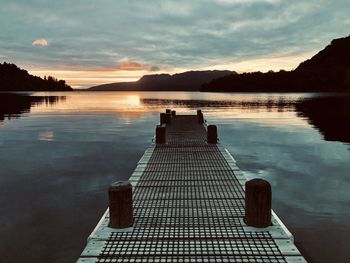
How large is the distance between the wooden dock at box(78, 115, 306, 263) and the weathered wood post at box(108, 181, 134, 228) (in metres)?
0.22

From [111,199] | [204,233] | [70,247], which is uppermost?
[111,199]

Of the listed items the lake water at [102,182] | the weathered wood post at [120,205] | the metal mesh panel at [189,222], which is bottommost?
the lake water at [102,182]

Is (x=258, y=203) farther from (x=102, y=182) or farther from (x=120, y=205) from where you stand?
(x=102, y=182)

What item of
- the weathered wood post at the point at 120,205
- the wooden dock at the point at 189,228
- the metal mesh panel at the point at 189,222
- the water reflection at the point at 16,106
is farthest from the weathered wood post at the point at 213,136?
the water reflection at the point at 16,106

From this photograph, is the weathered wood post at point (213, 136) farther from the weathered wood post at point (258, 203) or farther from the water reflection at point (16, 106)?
the water reflection at point (16, 106)

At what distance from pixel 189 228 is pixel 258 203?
2048 mm

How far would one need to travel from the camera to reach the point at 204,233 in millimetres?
8617

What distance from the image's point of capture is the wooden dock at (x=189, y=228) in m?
7.52

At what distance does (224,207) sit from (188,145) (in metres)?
11.6

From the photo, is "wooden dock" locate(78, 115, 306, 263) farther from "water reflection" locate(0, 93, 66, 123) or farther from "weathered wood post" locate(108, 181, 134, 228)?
"water reflection" locate(0, 93, 66, 123)

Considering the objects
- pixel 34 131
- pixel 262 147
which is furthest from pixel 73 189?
pixel 34 131

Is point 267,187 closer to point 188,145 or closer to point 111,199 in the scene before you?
point 111,199

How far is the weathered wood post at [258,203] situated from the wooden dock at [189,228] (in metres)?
0.22

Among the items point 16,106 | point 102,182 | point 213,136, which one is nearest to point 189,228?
point 102,182
